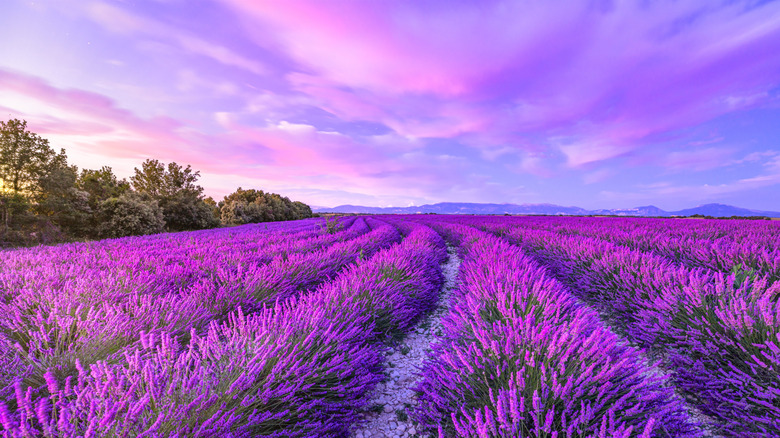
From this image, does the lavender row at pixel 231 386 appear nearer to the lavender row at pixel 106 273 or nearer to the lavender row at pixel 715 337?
the lavender row at pixel 106 273

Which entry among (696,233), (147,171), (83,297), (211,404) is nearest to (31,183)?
(147,171)

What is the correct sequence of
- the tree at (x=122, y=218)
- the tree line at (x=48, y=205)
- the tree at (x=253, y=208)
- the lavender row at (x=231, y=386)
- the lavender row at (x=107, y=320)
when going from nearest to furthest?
1. the lavender row at (x=231, y=386)
2. the lavender row at (x=107, y=320)
3. the tree line at (x=48, y=205)
4. the tree at (x=122, y=218)
5. the tree at (x=253, y=208)

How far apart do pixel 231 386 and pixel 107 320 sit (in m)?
1.56

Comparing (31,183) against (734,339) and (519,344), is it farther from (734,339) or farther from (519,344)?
(734,339)

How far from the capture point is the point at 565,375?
5.00 ft

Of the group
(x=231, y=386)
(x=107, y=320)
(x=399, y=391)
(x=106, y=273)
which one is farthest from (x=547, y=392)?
(x=106, y=273)

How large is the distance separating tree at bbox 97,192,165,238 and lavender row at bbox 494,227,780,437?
2295cm

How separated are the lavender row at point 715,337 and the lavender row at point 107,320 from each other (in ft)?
11.2

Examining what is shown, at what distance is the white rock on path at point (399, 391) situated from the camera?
1918 mm

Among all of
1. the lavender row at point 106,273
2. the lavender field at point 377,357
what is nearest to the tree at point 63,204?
the lavender row at point 106,273

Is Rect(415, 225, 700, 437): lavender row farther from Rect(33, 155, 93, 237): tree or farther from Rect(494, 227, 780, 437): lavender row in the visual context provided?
Rect(33, 155, 93, 237): tree

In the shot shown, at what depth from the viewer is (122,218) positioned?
54.3 ft

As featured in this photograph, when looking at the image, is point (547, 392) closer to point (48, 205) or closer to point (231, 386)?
point (231, 386)

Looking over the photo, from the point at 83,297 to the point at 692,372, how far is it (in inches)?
206
